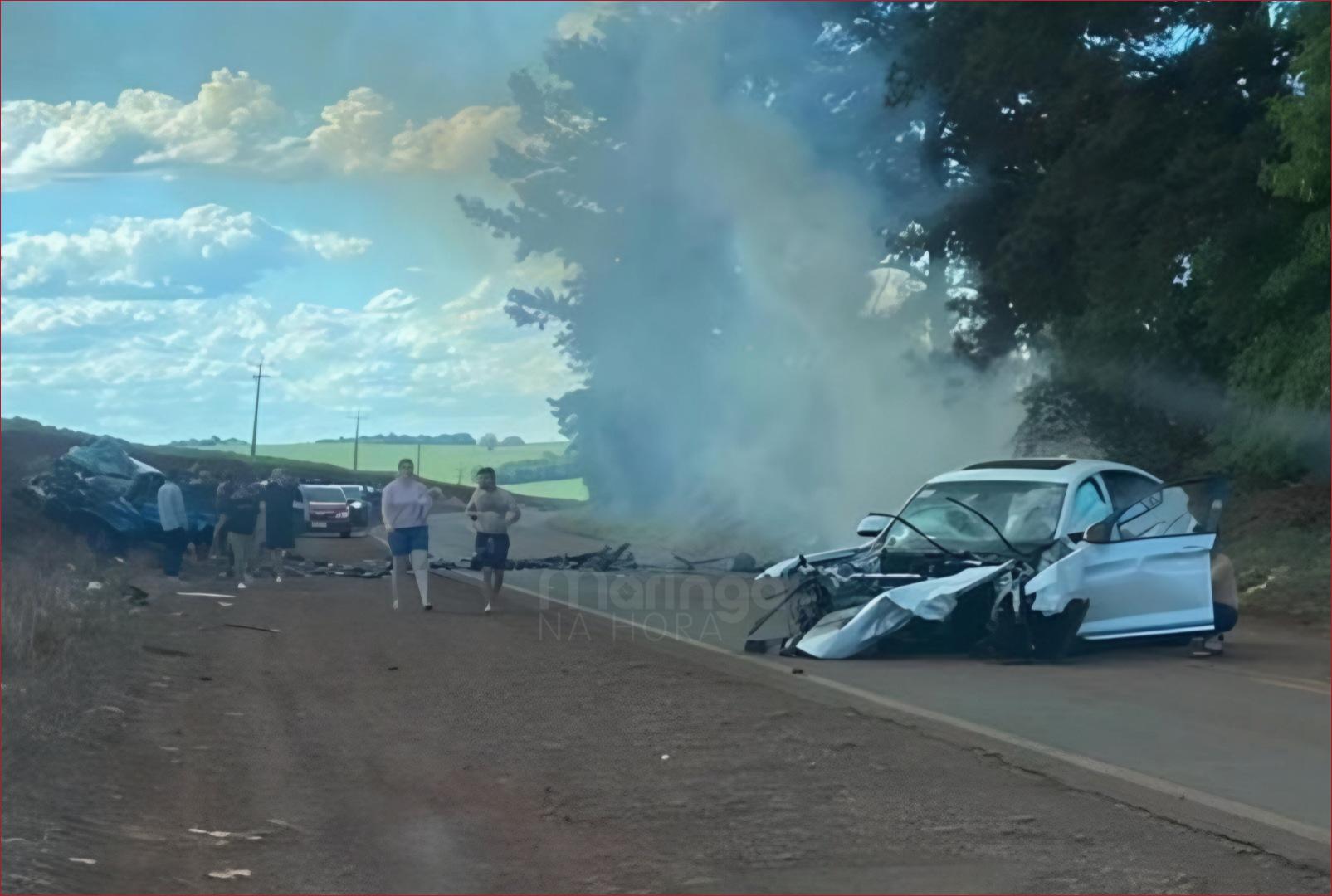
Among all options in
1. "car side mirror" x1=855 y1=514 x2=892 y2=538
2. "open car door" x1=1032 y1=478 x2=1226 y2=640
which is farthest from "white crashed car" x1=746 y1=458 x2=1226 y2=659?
"car side mirror" x1=855 y1=514 x2=892 y2=538

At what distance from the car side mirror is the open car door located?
2.22 m

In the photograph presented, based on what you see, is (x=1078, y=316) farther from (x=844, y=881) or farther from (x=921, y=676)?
(x=844, y=881)

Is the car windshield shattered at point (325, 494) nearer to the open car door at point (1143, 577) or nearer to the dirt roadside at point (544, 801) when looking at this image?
the dirt roadside at point (544, 801)

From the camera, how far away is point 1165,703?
36.3 ft

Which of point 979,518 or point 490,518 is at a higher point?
point 979,518

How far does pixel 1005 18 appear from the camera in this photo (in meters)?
24.5

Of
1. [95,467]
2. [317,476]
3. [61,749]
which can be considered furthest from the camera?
[317,476]

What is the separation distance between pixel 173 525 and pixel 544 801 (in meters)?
17.5

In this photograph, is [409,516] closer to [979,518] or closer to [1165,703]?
[979,518]

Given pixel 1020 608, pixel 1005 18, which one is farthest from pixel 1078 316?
pixel 1020 608

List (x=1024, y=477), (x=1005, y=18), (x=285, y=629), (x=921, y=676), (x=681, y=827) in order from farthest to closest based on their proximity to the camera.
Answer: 1. (x=1005, y=18)
2. (x=285, y=629)
3. (x=1024, y=477)
4. (x=921, y=676)
5. (x=681, y=827)

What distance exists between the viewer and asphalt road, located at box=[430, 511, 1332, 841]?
8422 mm

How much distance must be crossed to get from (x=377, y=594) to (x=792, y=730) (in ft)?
40.1

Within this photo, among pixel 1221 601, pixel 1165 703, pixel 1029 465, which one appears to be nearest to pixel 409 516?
pixel 1029 465
